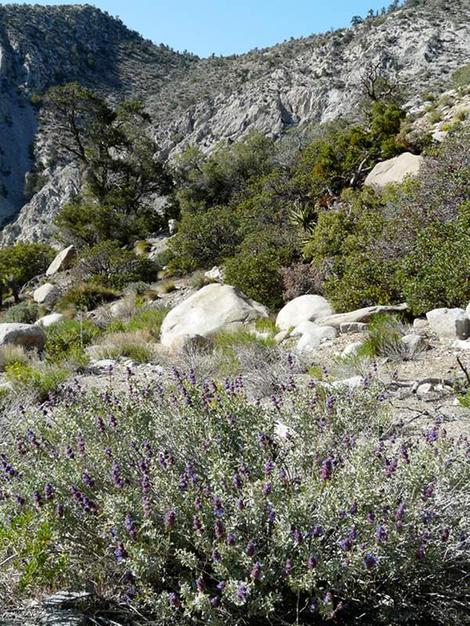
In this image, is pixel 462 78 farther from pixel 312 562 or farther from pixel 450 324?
pixel 312 562

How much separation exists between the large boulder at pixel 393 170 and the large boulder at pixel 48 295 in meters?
11.4

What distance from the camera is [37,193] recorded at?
165 ft

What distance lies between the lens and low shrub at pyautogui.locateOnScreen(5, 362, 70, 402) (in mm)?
6344

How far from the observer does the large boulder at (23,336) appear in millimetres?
9359

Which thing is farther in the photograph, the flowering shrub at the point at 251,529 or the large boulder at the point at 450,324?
the large boulder at the point at 450,324

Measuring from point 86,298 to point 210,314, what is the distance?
7298 millimetres

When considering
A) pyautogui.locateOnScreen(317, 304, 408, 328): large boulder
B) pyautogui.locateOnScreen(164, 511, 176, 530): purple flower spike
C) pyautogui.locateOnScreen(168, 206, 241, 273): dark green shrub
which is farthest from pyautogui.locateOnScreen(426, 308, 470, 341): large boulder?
pyautogui.locateOnScreen(168, 206, 241, 273): dark green shrub

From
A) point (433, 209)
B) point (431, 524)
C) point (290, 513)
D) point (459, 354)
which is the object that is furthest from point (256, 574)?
point (433, 209)

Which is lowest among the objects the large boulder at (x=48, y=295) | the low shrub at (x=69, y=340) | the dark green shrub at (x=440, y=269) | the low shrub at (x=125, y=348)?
the large boulder at (x=48, y=295)

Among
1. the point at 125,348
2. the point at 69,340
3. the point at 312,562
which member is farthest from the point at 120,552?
the point at 69,340

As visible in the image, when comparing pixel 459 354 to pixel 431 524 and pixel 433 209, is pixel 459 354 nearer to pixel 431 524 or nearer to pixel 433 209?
pixel 431 524

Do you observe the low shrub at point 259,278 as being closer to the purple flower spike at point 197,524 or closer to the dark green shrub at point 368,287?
the dark green shrub at point 368,287

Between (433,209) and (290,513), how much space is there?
865 centimetres

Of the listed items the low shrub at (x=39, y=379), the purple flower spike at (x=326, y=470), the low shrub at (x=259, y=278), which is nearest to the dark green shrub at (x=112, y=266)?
the low shrub at (x=259, y=278)
